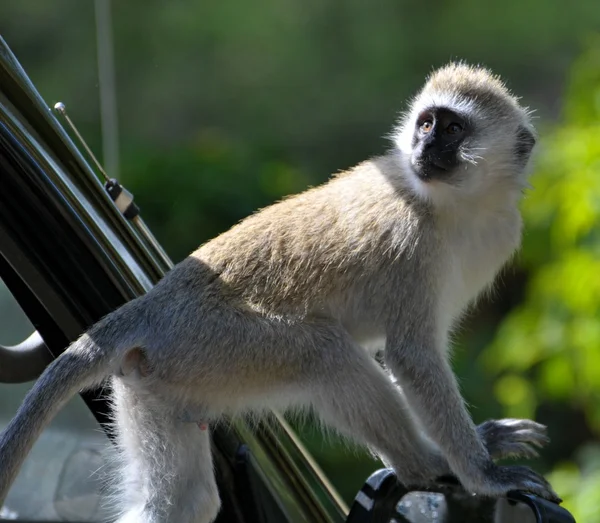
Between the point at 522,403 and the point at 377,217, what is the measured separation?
371cm

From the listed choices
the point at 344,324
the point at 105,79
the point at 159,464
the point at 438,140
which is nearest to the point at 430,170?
the point at 438,140

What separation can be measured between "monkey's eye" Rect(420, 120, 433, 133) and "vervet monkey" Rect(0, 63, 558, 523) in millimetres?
18

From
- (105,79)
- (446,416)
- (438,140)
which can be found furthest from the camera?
(105,79)

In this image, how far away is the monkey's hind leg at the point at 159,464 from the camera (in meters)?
2.50

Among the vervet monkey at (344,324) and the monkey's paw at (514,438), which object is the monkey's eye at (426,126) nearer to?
the vervet monkey at (344,324)

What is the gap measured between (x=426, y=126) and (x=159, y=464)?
1.58m

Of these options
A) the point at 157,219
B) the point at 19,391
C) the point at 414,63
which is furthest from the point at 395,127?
the point at 414,63

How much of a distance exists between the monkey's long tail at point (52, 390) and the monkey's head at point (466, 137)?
4.32ft

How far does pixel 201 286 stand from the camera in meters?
2.93

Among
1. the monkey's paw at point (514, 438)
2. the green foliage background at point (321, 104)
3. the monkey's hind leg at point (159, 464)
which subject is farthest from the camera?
the green foliage background at point (321, 104)

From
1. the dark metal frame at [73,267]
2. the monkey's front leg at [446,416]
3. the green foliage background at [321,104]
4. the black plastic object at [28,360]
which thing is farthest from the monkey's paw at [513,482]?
the green foliage background at [321,104]

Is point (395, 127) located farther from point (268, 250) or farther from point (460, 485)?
point (460, 485)

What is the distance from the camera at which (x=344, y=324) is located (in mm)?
3145

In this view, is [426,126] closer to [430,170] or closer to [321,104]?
[430,170]
